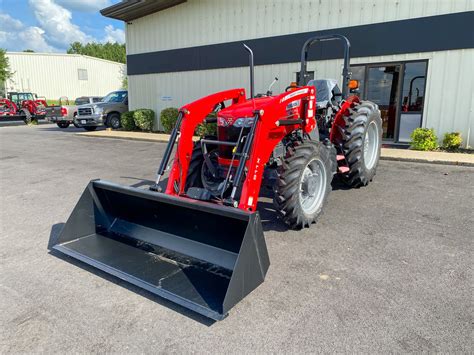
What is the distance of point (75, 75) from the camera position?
4400cm

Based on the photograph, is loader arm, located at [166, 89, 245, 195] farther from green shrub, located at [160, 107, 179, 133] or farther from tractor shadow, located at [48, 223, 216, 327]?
green shrub, located at [160, 107, 179, 133]

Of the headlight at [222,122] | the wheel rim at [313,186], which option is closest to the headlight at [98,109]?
the headlight at [222,122]

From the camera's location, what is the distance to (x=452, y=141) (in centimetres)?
876

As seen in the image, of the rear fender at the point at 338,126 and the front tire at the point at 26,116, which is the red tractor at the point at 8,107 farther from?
the rear fender at the point at 338,126

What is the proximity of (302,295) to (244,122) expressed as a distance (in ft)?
6.63

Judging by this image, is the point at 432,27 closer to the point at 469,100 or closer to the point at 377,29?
the point at 377,29

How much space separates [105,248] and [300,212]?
204 centimetres

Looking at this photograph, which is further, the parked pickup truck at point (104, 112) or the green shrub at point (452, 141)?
the parked pickup truck at point (104, 112)

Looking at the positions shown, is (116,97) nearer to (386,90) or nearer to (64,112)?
(64,112)

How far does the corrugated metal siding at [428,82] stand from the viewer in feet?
28.7

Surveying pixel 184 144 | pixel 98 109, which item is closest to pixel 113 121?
pixel 98 109

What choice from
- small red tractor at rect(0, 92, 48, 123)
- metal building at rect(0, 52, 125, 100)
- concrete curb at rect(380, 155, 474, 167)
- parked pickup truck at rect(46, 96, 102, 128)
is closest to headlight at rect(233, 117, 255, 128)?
concrete curb at rect(380, 155, 474, 167)

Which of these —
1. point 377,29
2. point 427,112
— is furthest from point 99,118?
point 427,112

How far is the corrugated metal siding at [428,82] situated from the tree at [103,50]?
8058cm
